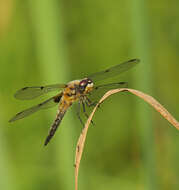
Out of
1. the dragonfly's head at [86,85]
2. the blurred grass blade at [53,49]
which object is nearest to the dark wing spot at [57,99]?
the dragonfly's head at [86,85]

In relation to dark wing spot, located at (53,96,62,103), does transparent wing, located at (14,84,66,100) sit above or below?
above

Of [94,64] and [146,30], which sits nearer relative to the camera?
[146,30]

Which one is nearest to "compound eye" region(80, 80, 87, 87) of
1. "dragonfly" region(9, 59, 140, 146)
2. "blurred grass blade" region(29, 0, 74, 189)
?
"dragonfly" region(9, 59, 140, 146)

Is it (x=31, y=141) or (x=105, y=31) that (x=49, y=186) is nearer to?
(x=31, y=141)

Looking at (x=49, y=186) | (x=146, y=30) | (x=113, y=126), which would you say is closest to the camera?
(x=146, y=30)

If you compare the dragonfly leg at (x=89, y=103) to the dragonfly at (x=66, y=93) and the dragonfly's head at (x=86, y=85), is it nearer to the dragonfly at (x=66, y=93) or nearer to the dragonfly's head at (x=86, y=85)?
the dragonfly at (x=66, y=93)

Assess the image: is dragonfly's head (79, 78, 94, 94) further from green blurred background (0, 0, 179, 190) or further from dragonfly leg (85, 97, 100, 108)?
green blurred background (0, 0, 179, 190)

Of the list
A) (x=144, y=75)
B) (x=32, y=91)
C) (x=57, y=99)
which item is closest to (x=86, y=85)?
(x=57, y=99)

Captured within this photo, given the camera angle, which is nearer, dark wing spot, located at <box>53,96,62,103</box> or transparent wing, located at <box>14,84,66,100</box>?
transparent wing, located at <box>14,84,66,100</box>

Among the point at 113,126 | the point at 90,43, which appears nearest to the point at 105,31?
the point at 90,43
